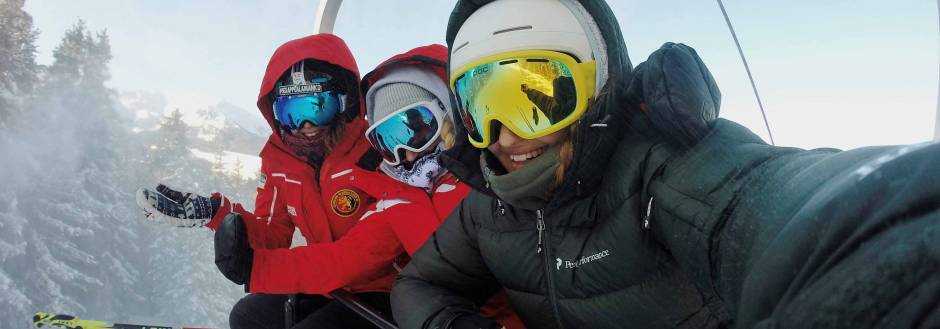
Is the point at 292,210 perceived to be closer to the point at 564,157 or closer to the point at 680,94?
the point at 564,157

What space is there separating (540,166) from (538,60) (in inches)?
10.6

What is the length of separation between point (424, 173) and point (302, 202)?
791 millimetres

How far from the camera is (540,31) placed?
4.44ft

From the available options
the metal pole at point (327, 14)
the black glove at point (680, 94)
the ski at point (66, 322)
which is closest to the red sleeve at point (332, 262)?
the black glove at point (680, 94)

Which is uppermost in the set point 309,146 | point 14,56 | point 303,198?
point 14,56

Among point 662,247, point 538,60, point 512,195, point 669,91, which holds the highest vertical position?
point 538,60

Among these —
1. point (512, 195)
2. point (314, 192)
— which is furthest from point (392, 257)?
point (512, 195)

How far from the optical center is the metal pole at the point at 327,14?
344 cm

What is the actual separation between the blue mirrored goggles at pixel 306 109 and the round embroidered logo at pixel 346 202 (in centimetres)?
37

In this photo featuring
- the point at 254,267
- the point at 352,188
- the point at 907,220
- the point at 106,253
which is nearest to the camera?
the point at 907,220

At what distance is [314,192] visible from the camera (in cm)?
262

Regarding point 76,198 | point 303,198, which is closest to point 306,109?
point 303,198

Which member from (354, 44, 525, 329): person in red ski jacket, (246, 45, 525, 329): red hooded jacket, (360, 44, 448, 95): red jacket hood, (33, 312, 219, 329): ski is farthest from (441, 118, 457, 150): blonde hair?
(33, 312, 219, 329): ski

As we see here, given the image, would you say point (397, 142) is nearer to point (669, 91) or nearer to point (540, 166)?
point (540, 166)
